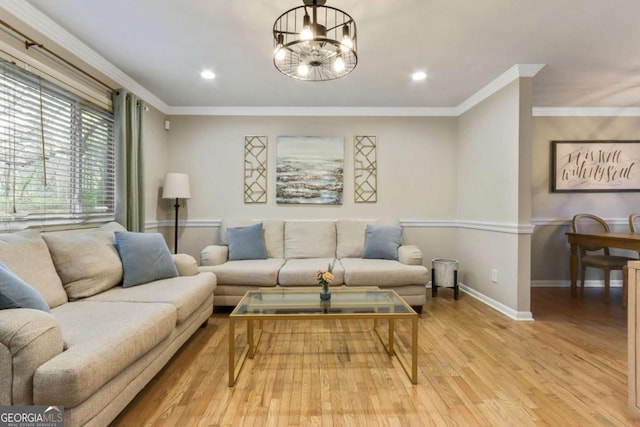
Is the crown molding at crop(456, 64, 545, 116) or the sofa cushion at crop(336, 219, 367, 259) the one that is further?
the sofa cushion at crop(336, 219, 367, 259)

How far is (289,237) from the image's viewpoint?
3.85m

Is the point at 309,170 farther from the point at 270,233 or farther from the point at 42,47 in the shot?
the point at 42,47

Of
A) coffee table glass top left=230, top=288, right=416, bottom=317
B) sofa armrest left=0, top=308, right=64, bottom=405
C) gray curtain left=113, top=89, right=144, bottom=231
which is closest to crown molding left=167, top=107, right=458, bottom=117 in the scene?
gray curtain left=113, top=89, right=144, bottom=231

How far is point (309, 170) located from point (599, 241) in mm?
3336

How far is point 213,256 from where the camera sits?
3.30m

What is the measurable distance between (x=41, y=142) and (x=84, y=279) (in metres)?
1.07

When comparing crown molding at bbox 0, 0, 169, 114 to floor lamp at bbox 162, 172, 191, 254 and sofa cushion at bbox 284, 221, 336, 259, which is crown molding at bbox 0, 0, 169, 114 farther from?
sofa cushion at bbox 284, 221, 336, 259

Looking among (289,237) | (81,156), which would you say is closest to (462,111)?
(289,237)

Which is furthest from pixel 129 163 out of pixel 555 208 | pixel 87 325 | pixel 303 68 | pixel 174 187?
pixel 555 208

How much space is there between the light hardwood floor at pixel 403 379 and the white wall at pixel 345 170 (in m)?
1.59

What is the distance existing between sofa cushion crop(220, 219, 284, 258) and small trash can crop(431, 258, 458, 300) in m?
1.86

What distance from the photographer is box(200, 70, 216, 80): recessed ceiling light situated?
3.07 m

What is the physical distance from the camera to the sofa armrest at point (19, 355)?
115cm

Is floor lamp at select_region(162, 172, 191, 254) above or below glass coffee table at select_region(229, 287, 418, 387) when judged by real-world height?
above
